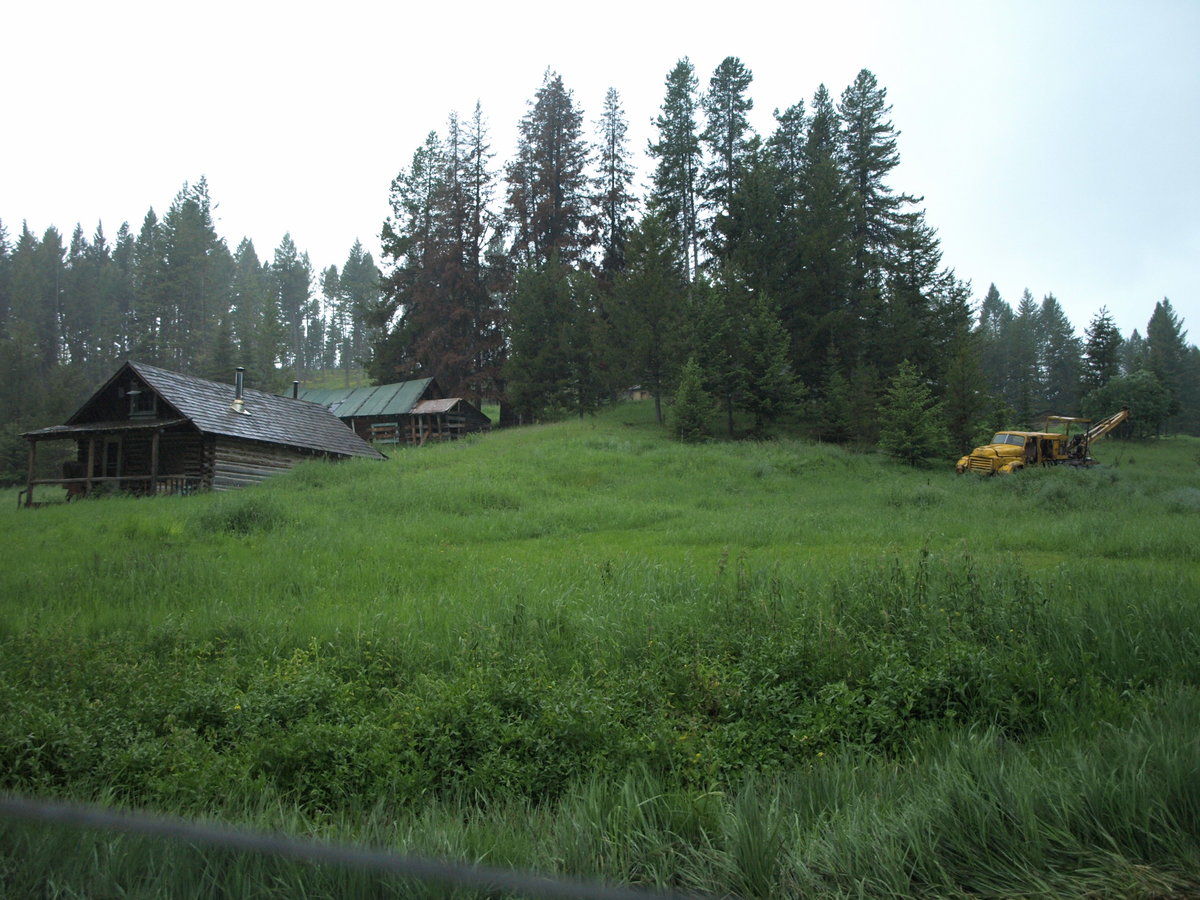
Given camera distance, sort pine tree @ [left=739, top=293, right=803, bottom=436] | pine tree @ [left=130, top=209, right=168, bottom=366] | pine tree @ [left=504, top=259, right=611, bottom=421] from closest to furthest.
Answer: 1. pine tree @ [left=739, top=293, right=803, bottom=436]
2. pine tree @ [left=504, top=259, right=611, bottom=421]
3. pine tree @ [left=130, top=209, right=168, bottom=366]

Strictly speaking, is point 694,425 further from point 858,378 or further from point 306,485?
point 306,485

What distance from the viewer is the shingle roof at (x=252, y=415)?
26797 millimetres

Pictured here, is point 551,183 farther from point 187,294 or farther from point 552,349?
→ point 187,294

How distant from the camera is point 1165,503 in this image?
17938mm

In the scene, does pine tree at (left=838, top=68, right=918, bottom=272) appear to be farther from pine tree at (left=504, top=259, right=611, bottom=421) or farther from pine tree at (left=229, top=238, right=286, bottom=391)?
pine tree at (left=229, top=238, right=286, bottom=391)

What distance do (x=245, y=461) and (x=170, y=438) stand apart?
10.3 ft

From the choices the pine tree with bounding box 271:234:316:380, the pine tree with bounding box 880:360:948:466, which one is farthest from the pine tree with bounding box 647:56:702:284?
the pine tree with bounding box 271:234:316:380

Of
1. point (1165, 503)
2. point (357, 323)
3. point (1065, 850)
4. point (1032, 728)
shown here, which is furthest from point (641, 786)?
point (357, 323)

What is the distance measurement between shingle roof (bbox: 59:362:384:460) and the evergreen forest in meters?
13.2

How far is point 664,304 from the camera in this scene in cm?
3928

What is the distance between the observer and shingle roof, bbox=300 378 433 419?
47.8 m

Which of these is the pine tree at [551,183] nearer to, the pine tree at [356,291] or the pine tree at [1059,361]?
the pine tree at [356,291]

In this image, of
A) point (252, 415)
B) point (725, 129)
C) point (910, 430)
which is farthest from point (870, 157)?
point (252, 415)

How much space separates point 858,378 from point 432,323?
107ft
